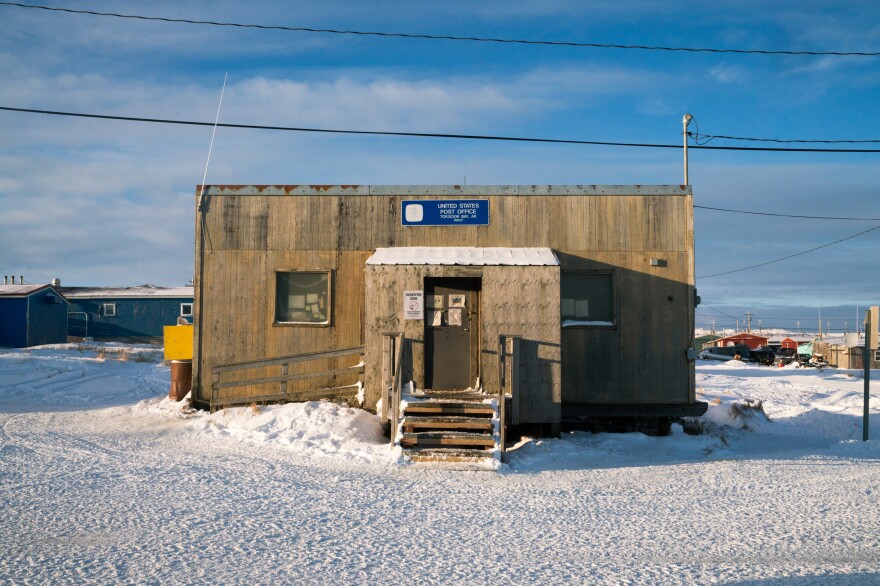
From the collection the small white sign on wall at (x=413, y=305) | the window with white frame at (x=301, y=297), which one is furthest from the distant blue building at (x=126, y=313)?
the small white sign on wall at (x=413, y=305)

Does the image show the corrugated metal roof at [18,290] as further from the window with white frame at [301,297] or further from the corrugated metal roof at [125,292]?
the window with white frame at [301,297]

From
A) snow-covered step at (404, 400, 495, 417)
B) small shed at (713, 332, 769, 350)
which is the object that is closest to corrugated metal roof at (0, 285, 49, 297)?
snow-covered step at (404, 400, 495, 417)

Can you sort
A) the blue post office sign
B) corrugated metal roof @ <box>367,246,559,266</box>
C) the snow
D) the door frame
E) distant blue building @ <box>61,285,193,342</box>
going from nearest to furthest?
the snow → corrugated metal roof @ <box>367,246,559,266</box> → the door frame → the blue post office sign → distant blue building @ <box>61,285,193,342</box>

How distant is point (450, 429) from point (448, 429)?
3cm

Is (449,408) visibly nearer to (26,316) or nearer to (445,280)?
(445,280)

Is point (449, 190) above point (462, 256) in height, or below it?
above

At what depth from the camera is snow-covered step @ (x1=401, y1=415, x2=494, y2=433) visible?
34.4 feet

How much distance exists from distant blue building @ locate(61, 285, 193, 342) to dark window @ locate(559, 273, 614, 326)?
31238 mm

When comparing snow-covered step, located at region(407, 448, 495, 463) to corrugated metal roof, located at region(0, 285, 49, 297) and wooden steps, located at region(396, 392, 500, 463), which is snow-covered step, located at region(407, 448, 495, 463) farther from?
corrugated metal roof, located at region(0, 285, 49, 297)

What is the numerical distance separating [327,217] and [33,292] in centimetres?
2763

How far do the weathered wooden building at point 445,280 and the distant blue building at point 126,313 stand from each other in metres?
28.1

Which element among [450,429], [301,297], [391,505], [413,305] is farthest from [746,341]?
[391,505]

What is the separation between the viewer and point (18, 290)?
1374 inches

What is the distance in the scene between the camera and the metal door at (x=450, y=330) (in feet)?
41.2
